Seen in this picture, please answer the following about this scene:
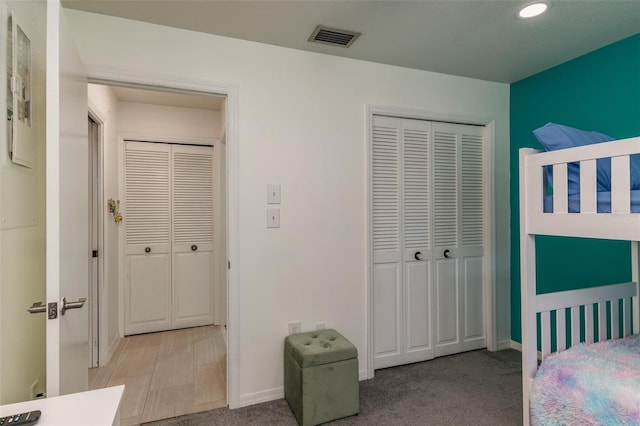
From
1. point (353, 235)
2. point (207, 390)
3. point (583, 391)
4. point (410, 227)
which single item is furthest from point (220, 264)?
point (583, 391)

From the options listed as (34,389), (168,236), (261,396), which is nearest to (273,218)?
(261,396)

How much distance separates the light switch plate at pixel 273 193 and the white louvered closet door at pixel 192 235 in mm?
1752

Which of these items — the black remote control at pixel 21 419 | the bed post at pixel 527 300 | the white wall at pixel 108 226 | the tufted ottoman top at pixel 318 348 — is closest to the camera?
the black remote control at pixel 21 419

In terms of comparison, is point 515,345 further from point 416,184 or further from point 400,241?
point 416,184

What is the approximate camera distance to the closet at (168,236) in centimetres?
338

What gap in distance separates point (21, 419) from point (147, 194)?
9.54ft

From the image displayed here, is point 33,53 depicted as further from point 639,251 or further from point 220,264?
point 639,251

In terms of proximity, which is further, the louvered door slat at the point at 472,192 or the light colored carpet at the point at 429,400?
the louvered door slat at the point at 472,192

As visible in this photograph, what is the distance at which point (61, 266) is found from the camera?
1.13m

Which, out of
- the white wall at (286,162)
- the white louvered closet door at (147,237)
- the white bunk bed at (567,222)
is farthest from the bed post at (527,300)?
the white louvered closet door at (147,237)

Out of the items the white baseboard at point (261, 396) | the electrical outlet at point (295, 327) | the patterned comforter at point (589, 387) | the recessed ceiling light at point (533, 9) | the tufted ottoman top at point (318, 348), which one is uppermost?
the recessed ceiling light at point (533, 9)

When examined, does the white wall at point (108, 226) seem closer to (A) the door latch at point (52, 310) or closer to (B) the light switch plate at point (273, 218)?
(B) the light switch plate at point (273, 218)

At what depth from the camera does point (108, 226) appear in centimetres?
284

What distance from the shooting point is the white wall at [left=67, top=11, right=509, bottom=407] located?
6.62ft
